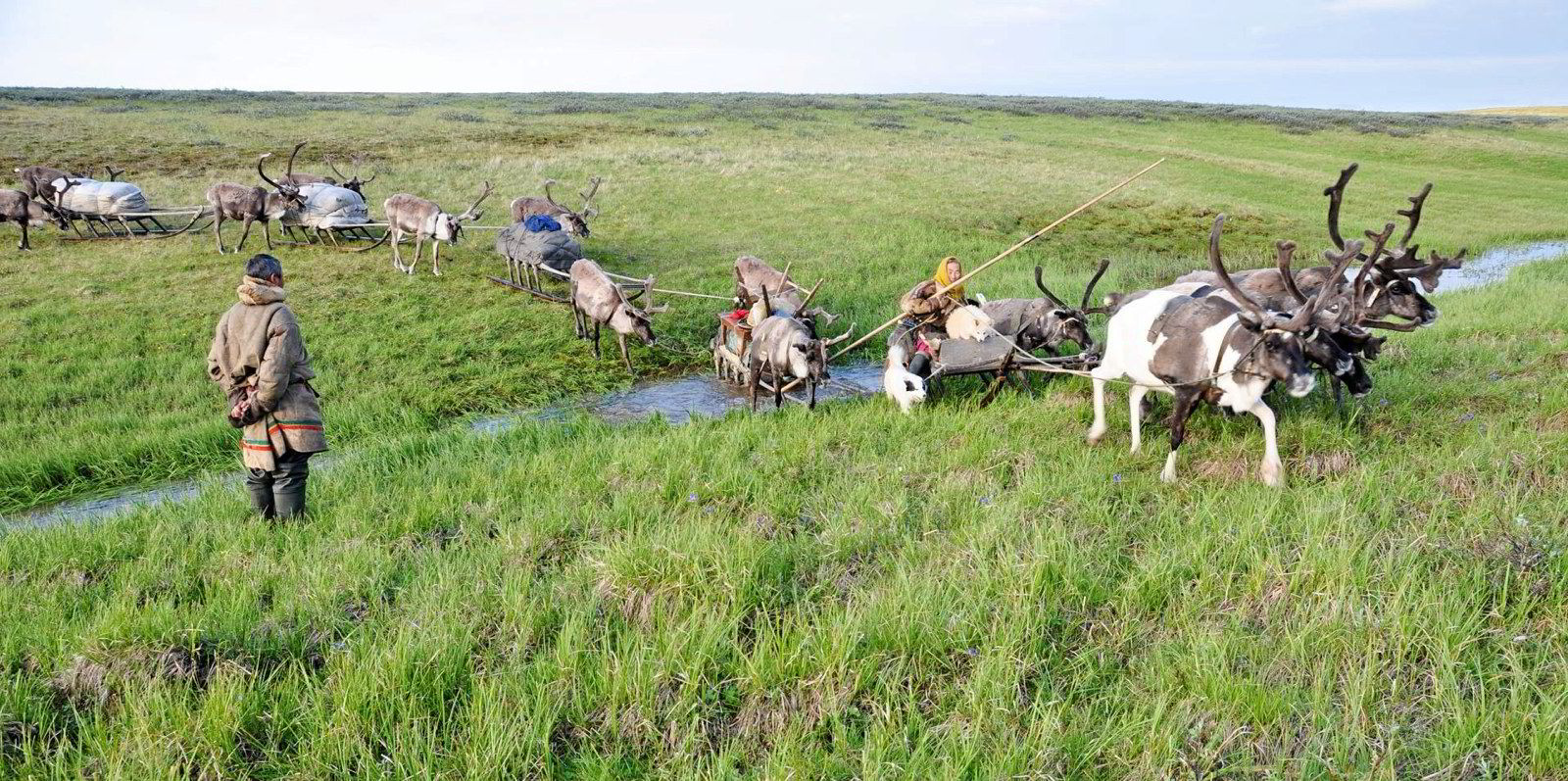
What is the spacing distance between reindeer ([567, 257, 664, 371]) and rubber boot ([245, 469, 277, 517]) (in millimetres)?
5692

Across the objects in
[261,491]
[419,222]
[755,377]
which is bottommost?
[261,491]

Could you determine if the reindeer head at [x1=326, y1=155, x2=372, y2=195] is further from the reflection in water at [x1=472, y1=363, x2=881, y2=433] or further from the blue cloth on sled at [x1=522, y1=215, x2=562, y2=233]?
the reflection in water at [x1=472, y1=363, x2=881, y2=433]

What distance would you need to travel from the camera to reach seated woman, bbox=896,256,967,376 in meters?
9.59

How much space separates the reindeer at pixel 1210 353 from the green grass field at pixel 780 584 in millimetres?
465

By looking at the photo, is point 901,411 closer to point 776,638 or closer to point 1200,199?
point 776,638

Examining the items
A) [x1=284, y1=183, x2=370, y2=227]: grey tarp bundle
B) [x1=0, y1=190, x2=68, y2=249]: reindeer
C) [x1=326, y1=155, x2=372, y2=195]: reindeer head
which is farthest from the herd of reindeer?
[x1=0, y1=190, x2=68, y2=249]: reindeer

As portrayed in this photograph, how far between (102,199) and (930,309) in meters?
18.9

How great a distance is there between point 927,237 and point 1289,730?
17.6 m

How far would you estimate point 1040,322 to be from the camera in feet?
32.1

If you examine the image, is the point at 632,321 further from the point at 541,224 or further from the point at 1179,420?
the point at 1179,420

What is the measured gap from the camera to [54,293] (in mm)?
14453

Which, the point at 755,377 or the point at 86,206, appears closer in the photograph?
the point at 755,377

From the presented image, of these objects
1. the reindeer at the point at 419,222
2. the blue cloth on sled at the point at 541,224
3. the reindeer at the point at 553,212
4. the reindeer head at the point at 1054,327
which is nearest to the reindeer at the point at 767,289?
the reindeer head at the point at 1054,327

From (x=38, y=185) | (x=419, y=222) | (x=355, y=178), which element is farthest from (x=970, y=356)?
(x=38, y=185)
